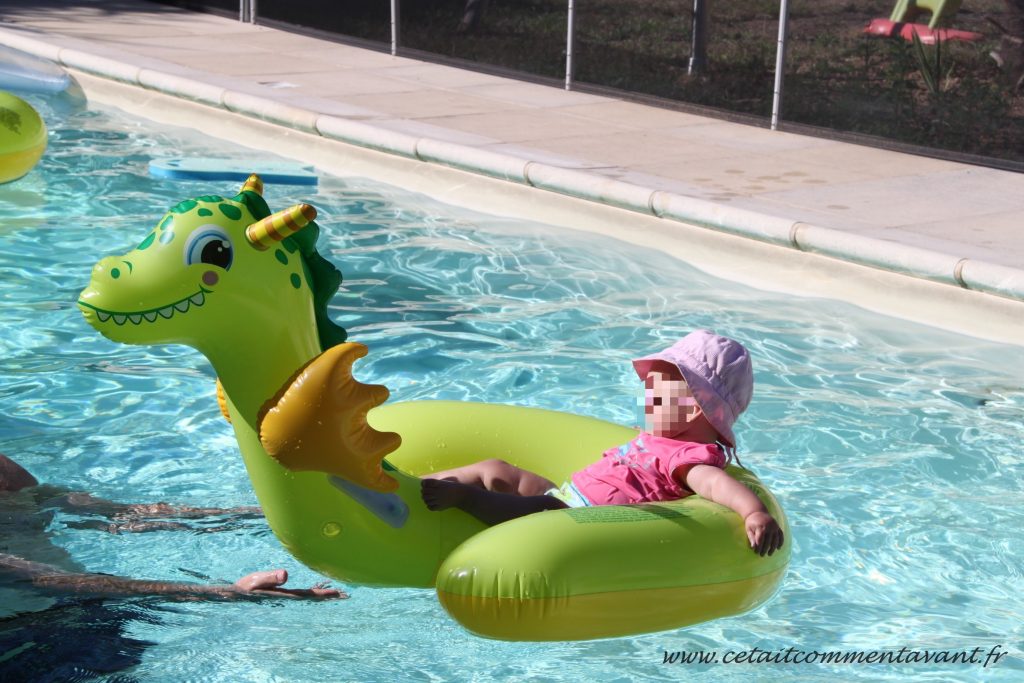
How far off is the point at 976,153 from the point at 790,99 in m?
1.40

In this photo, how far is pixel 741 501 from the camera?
135 inches

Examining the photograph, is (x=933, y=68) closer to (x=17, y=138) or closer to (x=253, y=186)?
(x=17, y=138)

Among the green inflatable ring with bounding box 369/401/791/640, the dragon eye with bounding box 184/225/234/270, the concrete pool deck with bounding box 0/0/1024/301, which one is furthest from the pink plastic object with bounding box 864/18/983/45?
the dragon eye with bounding box 184/225/234/270

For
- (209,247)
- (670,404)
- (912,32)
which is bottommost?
(670,404)

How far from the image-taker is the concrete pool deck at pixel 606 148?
22.2 ft

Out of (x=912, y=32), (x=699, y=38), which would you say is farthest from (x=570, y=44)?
(x=912, y=32)

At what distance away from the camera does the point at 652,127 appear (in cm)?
951

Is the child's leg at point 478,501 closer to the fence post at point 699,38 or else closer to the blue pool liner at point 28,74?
the blue pool liner at point 28,74

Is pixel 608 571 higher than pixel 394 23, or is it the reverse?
pixel 394 23

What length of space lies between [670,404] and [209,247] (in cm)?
127

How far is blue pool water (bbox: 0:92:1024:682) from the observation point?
12.4 ft

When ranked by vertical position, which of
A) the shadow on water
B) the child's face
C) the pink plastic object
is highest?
the pink plastic object

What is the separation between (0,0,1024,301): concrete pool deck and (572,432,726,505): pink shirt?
2.96m

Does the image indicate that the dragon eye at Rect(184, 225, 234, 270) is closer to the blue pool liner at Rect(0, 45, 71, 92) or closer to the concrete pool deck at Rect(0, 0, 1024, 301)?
the concrete pool deck at Rect(0, 0, 1024, 301)
